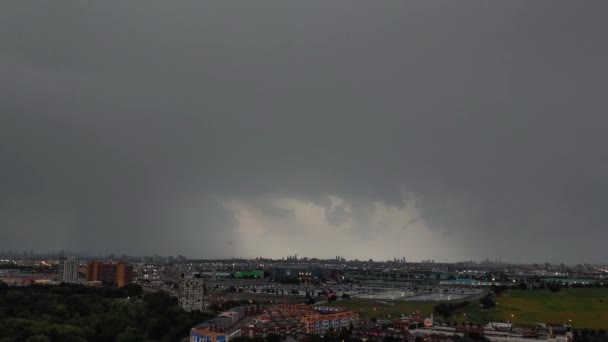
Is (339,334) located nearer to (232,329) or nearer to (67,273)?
(232,329)

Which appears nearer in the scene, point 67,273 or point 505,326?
point 505,326

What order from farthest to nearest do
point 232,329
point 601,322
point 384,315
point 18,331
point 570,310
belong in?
point 570,310, point 384,315, point 601,322, point 232,329, point 18,331

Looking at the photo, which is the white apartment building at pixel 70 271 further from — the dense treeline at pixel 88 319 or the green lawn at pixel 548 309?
Answer: the green lawn at pixel 548 309

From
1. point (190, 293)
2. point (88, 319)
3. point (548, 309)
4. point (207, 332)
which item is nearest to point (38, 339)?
point (88, 319)

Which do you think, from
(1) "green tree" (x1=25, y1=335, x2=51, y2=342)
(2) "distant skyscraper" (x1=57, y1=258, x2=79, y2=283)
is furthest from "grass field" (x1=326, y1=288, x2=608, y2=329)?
(2) "distant skyscraper" (x1=57, y1=258, x2=79, y2=283)

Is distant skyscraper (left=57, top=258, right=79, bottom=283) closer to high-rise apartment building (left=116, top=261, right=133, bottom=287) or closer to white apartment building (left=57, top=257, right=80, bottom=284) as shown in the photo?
white apartment building (left=57, top=257, right=80, bottom=284)

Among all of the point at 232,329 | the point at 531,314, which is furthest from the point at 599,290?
the point at 232,329

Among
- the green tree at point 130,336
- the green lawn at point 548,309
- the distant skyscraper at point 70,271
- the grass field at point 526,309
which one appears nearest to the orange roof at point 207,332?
the green tree at point 130,336
